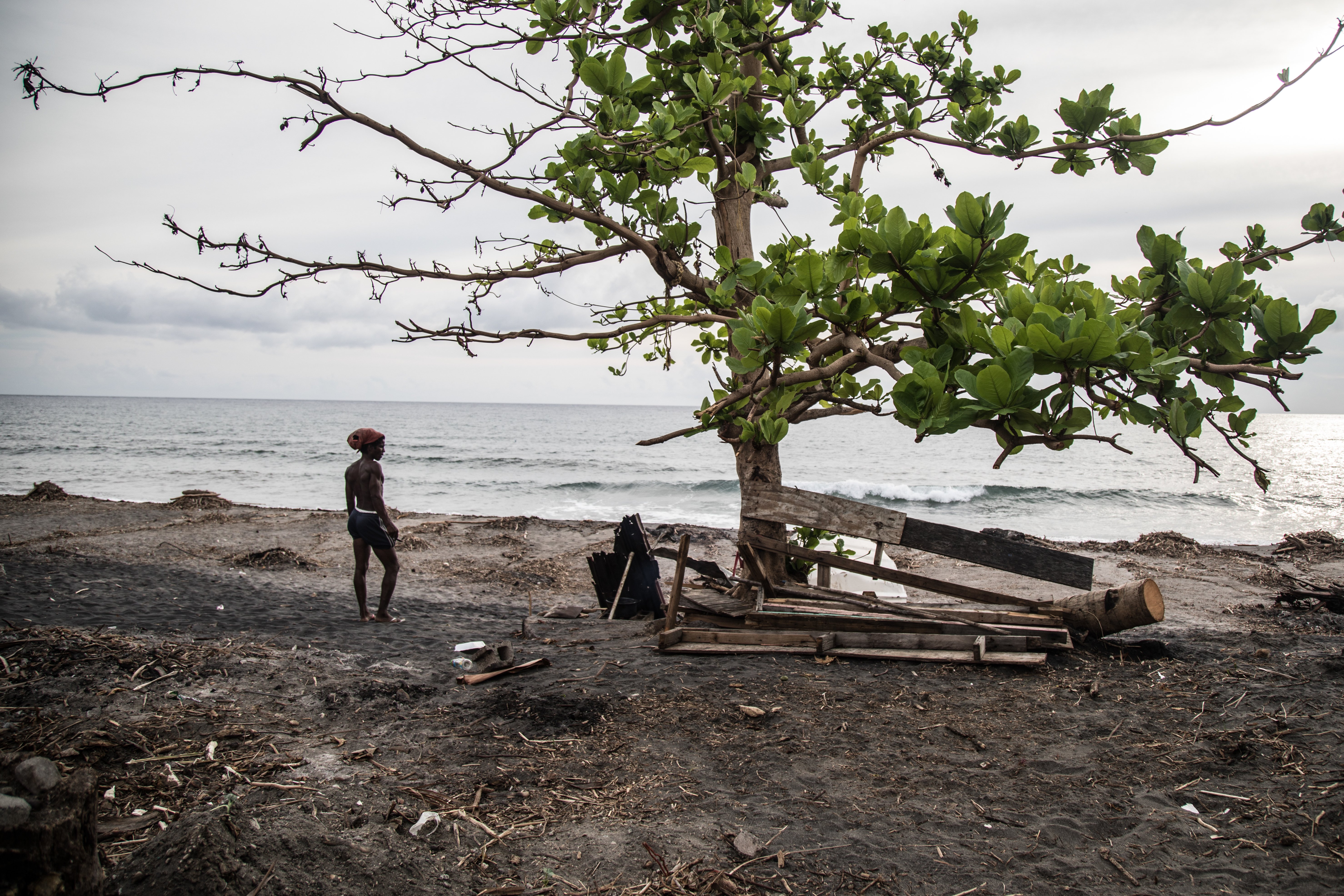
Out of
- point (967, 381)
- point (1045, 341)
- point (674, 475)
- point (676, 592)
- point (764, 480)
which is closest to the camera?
point (1045, 341)

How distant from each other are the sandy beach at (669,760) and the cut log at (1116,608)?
198mm

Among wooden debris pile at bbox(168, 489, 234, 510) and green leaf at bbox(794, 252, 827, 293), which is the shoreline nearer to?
wooden debris pile at bbox(168, 489, 234, 510)

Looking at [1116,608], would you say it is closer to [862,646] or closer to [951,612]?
[951,612]

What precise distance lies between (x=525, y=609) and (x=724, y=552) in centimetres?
550

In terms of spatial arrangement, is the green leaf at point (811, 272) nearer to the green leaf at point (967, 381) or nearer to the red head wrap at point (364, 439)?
the green leaf at point (967, 381)

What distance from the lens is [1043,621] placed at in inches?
230

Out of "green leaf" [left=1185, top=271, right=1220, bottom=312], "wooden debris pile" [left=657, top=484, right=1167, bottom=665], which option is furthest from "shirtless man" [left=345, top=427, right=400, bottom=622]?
"green leaf" [left=1185, top=271, right=1220, bottom=312]

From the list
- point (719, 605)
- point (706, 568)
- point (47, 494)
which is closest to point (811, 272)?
point (719, 605)

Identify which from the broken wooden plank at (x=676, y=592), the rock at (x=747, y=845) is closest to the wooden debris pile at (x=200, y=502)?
the broken wooden plank at (x=676, y=592)

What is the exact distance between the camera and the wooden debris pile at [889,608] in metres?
5.10

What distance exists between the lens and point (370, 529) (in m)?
7.40

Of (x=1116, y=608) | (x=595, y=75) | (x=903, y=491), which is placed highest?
(x=595, y=75)

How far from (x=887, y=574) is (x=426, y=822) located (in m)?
3.66

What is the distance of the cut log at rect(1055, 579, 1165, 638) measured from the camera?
5375mm
